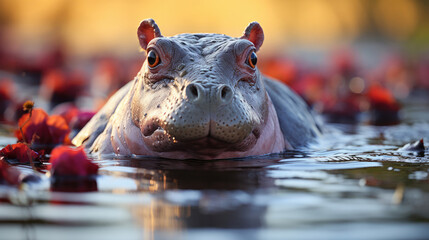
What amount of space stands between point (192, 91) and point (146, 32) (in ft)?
4.23

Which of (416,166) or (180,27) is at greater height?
(180,27)

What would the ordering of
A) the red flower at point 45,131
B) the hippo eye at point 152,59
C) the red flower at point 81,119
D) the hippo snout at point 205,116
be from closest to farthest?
the hippo snout at point 205,116 → the hippo eye at point 152,59 → the red flower at point 45,131 → the red flower at point 81,119

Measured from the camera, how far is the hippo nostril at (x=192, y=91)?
4671 mm

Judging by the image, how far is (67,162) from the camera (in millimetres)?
4125

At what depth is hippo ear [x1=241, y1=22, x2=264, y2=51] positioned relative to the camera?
232 inches

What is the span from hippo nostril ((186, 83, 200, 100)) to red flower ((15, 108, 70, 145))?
154 centimetres

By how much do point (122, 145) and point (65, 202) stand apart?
2.08m

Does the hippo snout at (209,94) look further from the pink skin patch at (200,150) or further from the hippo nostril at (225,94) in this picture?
the pink skin patch at (200,150)

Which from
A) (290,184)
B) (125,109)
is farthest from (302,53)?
(290,184)

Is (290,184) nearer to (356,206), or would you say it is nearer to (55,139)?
(356,206)

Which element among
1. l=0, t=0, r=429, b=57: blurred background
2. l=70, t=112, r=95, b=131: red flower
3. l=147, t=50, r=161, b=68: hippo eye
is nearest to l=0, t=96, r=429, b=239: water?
l=147, t=50, r=161, b=68: hippo eye

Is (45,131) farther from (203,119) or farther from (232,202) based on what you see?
(232,202)

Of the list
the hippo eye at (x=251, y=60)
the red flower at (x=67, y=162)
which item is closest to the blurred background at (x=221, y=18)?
the hippo eye at (x=251, y=60)

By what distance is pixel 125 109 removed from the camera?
18.6ft
